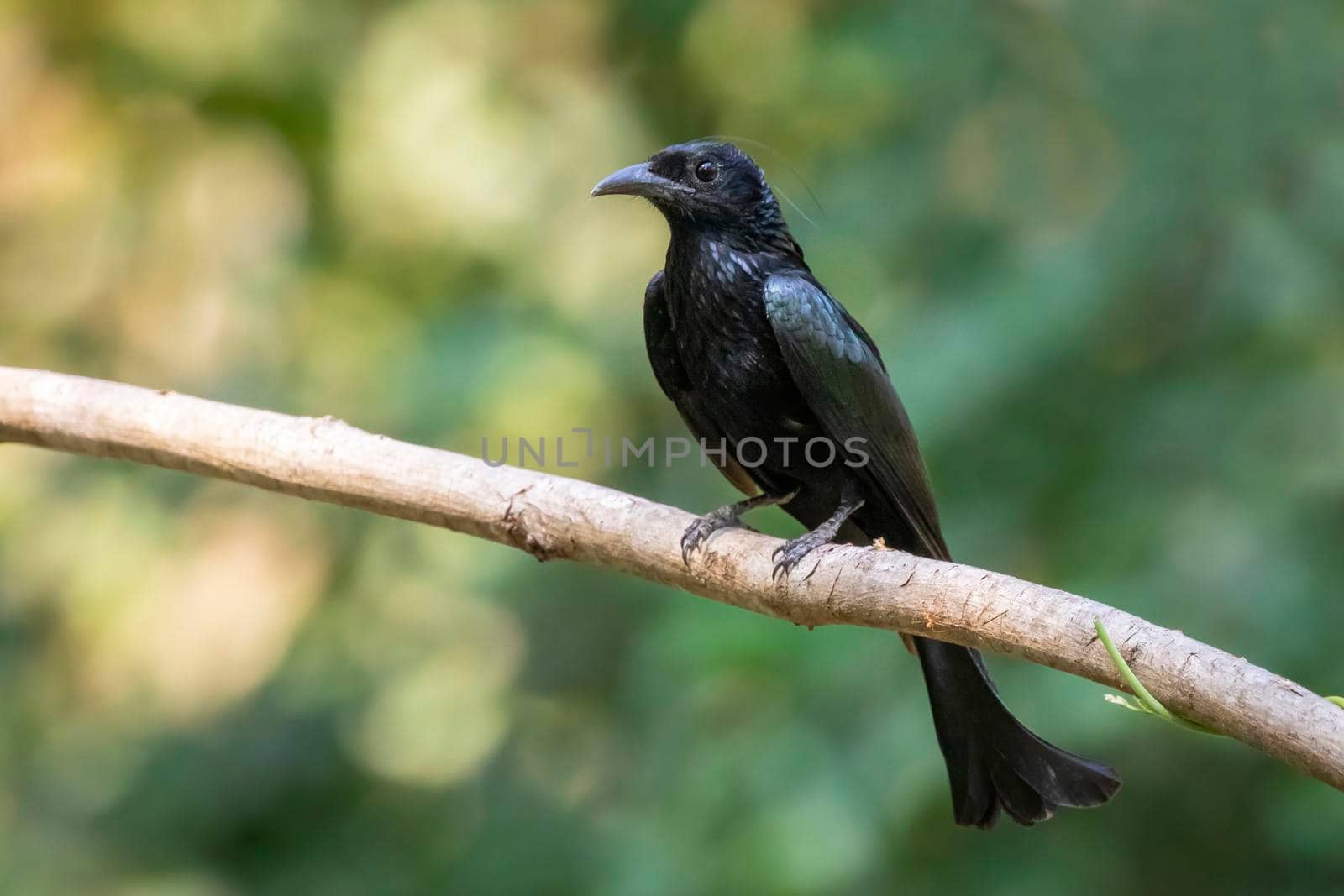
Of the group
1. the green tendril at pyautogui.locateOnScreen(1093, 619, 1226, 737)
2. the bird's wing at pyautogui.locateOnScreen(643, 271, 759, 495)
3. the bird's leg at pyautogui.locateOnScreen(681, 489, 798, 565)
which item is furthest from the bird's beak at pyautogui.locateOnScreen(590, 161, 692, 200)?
the green tendril at pyautogui.locateOnScreen(1093, 619, 1226, 737)

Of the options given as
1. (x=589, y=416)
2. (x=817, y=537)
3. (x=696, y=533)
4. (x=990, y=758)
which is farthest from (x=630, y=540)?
(x=589, y=416)

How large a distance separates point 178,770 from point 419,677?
94 centimetres

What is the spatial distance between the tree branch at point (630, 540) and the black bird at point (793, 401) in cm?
13

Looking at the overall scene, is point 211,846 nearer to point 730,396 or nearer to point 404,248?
point 404,248

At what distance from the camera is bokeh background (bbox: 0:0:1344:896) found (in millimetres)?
3246

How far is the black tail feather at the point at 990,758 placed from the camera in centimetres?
250

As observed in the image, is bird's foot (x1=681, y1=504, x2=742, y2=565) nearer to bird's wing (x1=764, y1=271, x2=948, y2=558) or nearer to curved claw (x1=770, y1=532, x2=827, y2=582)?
curved claw (x1=770, y1=532, x2=827, y2=582)

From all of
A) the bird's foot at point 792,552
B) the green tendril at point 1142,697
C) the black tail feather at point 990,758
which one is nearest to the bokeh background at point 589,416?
the black tail feather at point 990,758

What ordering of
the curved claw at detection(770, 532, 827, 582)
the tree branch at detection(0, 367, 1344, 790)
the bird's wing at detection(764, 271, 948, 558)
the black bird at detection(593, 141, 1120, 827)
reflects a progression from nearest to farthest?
1. the tree branch at detection(0, 367, 1344, 790)
2. the curved claw at detection(770, 532, 827, 582)
3. the black bird at detection(593, 141, 1120, 827)
4. the bird's wing at detection(764, 271, 948, 558)

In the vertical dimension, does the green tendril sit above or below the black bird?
below

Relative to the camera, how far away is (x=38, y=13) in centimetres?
535

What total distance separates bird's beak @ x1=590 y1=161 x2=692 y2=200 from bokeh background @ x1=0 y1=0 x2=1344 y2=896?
636 mm

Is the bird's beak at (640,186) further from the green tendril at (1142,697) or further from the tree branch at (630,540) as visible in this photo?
the green tendril at (1142,697)

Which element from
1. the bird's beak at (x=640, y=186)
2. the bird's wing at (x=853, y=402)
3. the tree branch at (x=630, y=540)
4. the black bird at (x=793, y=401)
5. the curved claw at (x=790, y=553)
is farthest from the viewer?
the bird's beak at (x=640, y=186)
